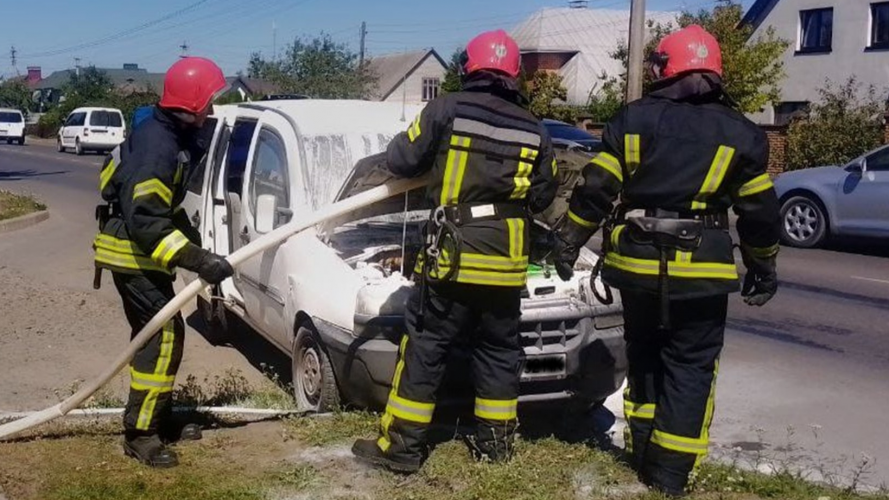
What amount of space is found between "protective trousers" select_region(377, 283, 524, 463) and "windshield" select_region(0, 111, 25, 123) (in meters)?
47.6

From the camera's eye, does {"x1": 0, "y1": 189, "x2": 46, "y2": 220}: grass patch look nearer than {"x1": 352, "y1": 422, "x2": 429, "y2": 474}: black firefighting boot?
No

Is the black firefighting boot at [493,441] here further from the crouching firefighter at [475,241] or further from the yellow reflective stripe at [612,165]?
the yellow reflective stripe at [612,165]

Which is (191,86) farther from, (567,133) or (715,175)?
(567,133)

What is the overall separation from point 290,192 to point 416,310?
1.94 m

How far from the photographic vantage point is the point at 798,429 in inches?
243

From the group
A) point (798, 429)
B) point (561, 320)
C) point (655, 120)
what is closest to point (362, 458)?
point (561, 320)

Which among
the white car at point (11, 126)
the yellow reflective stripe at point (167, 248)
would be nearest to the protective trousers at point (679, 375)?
the yellow reflective stripe at point (167, 248)

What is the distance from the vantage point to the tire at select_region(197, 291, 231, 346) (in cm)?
788

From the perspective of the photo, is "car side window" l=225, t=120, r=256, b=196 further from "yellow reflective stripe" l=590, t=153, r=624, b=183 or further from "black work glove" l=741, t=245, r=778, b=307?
"black work glove" l=741, t=245, r=778, b=307

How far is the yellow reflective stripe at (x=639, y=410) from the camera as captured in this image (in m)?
4.67

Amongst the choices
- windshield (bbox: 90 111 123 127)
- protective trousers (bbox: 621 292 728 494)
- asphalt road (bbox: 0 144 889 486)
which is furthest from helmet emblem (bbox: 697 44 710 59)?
windshield (bbox: 90 111 123 127)

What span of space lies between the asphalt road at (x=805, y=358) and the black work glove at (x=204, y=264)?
2706mm

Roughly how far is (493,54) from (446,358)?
1396 mm

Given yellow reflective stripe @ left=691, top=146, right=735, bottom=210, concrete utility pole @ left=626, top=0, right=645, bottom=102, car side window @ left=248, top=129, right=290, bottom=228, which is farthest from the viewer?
concrete utility pole @ left=626, top=0, right=645, bottom=102
